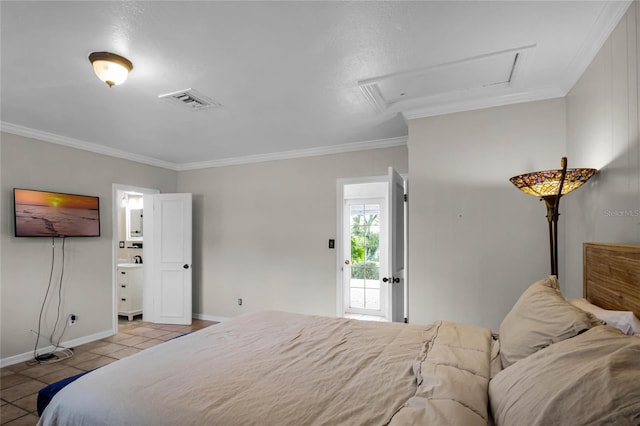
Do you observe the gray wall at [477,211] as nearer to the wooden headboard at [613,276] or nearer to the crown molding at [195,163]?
Answer: the wooden headboard at [613,276]

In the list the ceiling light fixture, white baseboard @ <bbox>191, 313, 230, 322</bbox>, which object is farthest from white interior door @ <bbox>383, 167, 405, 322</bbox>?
white baseboard @ <bbox>191, 313, 230, 322</bbox>

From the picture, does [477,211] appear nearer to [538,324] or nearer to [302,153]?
[538,324]

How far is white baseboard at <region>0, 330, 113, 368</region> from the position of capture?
3.39m

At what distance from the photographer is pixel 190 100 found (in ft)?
9.19

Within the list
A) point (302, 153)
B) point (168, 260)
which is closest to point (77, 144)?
point (168, 260)

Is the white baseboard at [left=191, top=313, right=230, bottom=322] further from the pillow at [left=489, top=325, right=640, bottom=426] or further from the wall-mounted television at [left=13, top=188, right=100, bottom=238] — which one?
the pillow at [left=489, top=325, right=640, bottom=426]

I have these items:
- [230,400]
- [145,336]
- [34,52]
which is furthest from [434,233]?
[145,336]

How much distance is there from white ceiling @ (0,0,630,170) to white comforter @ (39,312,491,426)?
69.4 inches

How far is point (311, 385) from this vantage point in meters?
1.40

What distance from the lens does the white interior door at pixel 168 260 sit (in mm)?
4988

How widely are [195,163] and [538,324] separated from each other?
5183 millimetres

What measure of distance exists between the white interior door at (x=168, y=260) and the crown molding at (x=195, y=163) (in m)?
0.62

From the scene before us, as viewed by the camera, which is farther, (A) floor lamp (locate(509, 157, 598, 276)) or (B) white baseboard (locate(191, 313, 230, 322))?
(B) white baseboard (locate(191, 313, 230, 322))


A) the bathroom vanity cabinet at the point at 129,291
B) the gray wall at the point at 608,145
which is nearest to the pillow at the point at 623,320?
the gray wall at the point at 608,145
